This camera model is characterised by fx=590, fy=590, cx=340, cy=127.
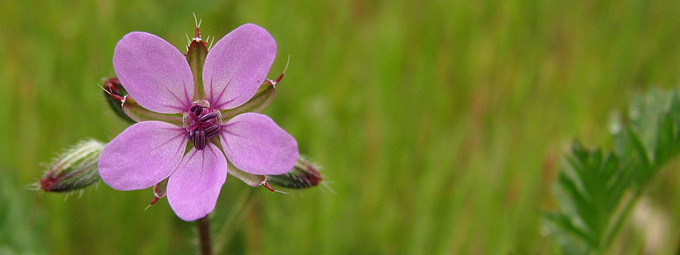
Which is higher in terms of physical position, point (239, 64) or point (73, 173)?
point (239, 64)

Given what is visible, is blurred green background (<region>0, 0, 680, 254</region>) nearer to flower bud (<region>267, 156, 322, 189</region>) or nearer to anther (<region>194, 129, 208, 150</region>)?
flower bud (<region>267, 156, 322, 189</region>)

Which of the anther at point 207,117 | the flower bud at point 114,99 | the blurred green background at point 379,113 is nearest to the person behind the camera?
the anther at point 207,117

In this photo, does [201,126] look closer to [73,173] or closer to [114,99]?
[114,99]

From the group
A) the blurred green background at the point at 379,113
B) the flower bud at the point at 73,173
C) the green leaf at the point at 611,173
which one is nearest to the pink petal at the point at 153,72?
the flower bud at the point at 73,173

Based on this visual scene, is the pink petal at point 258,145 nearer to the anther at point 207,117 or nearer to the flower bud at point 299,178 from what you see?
the anther at point 207,117

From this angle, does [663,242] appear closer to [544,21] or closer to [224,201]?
[544,21]

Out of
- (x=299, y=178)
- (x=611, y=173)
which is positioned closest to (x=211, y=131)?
(x=299, y=178)
